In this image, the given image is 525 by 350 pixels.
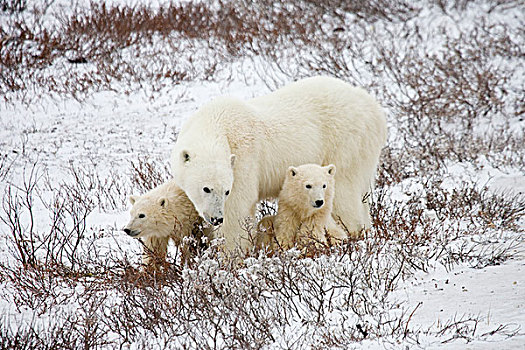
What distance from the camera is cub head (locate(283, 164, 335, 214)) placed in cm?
371

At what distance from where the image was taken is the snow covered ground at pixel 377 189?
261 centimetres

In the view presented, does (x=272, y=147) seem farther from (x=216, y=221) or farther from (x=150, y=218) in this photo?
(x=150, y=218)

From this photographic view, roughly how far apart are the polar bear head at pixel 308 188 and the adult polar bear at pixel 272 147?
234mm

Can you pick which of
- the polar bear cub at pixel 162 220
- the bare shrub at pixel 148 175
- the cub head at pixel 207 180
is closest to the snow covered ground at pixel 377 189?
the bare shrub at pixel 148 175

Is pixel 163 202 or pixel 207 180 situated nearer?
pixel 207 180

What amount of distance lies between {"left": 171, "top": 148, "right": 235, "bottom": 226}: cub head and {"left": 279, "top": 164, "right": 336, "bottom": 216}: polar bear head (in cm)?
55

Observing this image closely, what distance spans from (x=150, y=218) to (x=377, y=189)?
2.75m

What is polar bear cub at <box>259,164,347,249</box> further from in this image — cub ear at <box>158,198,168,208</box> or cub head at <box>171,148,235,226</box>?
cub ear at <box>158,198,168,208</box>

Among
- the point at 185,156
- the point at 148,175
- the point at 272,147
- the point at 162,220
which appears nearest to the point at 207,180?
the point at 185,156

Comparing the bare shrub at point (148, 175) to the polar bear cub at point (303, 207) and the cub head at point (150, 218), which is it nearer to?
the cub head at point (150, 218)

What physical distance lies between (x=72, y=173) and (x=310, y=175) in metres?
3.16

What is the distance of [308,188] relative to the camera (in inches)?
147

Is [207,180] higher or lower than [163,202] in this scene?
higher

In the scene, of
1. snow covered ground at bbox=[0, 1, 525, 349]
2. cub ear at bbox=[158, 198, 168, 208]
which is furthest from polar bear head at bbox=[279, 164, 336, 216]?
cub ear at bbox=[158, 198, 168, 208]
